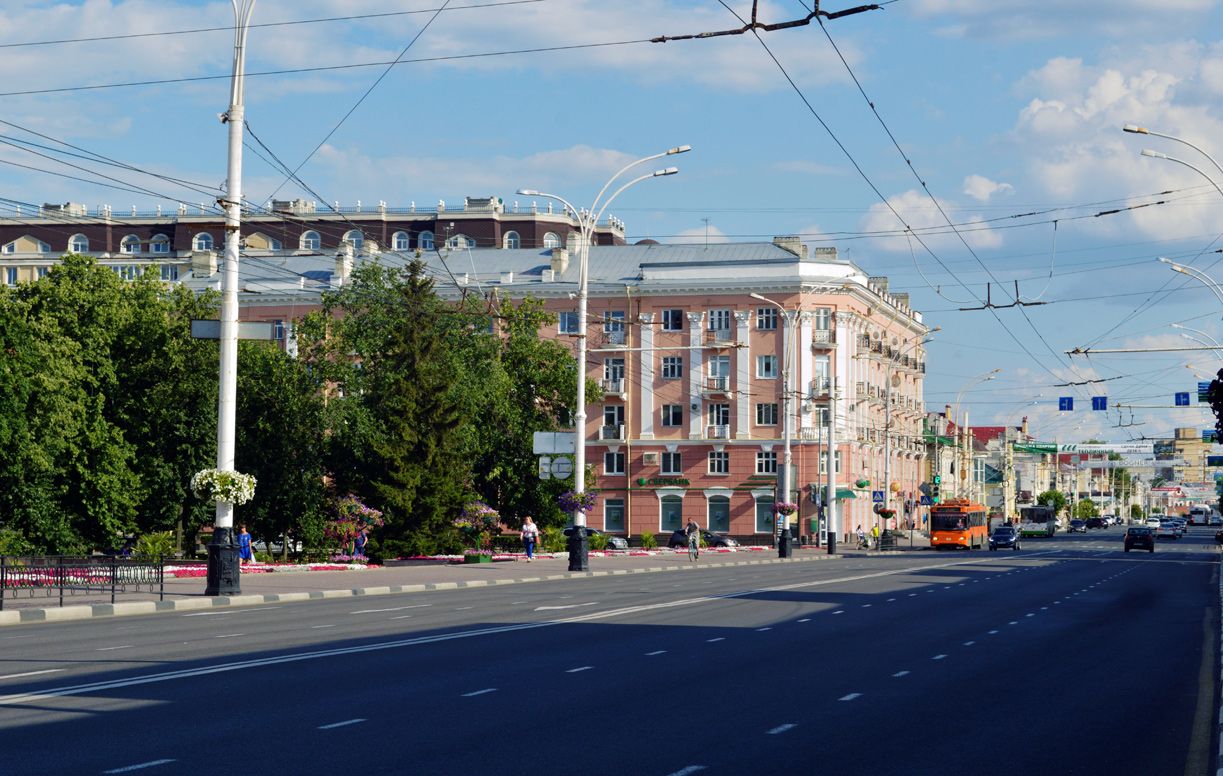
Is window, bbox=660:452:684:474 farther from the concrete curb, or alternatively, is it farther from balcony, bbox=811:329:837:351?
the concrete curb

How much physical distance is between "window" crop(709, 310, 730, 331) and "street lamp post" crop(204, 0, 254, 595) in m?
51.9

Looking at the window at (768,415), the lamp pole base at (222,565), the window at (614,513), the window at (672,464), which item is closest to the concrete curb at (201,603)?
the lamp pole base at (222,565)

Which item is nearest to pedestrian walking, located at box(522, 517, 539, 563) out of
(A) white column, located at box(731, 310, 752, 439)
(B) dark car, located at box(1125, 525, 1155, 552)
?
(A) white column, located at box(731, 310, 752, 439)

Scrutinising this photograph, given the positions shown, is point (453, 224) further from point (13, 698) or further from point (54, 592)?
point (13, 698)

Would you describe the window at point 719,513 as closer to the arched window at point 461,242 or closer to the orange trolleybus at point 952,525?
the orange trolleybus at point 952,525

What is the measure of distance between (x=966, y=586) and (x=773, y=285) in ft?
143

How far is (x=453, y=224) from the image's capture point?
334 ft

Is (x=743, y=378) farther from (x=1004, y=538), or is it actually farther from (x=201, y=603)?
(x=201, y=603)

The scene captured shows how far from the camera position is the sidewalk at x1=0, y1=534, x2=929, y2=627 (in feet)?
77.4

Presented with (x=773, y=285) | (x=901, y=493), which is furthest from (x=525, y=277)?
(x=901, y=493)

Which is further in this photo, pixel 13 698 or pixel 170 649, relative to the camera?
pixel 170 649

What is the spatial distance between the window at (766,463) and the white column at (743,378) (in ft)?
4.59

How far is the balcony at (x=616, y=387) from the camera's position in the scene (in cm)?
7700

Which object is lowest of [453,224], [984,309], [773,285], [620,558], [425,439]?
[620,558]
